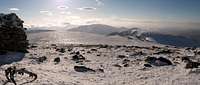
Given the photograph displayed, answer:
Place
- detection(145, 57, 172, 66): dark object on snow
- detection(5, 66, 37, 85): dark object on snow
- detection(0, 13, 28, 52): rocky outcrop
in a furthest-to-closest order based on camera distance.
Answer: detection(0, 13, 28, 52): rocky outcrop, detection(145, 57, 172, 66): dark object on snow, detection(5, 66, 37, 85): dark object on snow

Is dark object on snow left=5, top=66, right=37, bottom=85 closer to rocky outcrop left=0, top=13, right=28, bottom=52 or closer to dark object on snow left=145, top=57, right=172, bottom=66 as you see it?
dark object on snow left=145, top=57, right=172, bottom=66

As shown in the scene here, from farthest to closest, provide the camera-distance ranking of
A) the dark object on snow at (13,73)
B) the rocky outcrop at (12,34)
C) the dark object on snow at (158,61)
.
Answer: the rocky outcrop at (12,34) → the dark object on snow at (158,61) → the dark object on snow at (13,73)

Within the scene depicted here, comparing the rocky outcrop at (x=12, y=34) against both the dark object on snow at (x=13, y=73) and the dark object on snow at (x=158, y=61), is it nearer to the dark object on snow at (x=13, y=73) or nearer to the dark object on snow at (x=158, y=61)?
the dark object on snow at (x=158, y=61)

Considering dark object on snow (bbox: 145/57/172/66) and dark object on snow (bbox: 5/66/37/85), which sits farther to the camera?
dark object on snow (bbox: 145/57/172/66)

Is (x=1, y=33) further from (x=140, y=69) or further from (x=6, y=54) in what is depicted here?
(x=140, y=69)

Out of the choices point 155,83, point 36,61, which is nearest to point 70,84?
point 155,83

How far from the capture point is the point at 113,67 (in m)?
32.9

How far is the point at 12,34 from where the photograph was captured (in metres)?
43.3

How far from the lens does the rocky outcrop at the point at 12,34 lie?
42.0 m

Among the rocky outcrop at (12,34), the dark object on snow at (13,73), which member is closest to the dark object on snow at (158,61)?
the dark object on snow at (13,73)

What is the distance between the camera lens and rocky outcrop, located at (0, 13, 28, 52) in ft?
138

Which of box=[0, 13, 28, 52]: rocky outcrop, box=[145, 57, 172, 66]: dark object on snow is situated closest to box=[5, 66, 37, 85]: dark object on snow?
box=[145, 57, 172, 66]: dark object on snow

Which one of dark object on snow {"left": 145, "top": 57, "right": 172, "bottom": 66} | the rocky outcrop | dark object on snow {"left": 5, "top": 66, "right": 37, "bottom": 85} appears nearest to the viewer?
dark object on snow {"left": 5, "top": 66, "right": 37, "bottom": 85}

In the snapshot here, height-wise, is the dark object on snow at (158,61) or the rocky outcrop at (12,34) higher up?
the rocky outcrop at (12,34)
